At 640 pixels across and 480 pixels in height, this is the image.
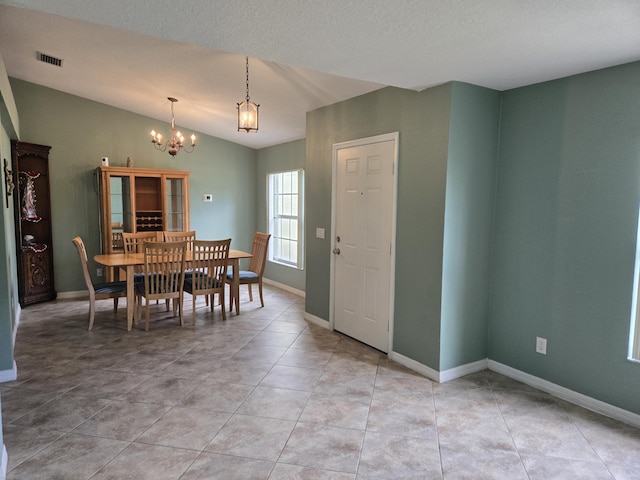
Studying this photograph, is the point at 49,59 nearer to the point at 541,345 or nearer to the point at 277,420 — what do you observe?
the point at 277,420

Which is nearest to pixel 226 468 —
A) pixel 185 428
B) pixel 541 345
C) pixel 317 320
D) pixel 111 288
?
pixel 185 428

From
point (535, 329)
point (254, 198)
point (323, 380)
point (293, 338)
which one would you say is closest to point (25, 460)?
point (323, 380)

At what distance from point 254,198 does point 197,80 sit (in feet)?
10.7

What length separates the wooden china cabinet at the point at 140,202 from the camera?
5652mm

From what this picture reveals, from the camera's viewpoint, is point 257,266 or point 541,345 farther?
point 257,266

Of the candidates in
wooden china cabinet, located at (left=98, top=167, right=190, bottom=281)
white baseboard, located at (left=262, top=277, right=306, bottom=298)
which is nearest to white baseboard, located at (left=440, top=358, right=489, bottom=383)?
white baseboard, located at (left=262, top=277, right=306, bottom=298)

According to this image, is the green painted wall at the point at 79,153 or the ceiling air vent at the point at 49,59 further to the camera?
the green painted wall at the point at 79,153

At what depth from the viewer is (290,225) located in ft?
21.4

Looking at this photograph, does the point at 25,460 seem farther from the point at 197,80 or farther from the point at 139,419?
the point at 197,80

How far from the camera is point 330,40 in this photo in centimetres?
218

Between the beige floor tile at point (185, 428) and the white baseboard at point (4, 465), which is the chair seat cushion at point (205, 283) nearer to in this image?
the beige floor tile at point (185, 428)

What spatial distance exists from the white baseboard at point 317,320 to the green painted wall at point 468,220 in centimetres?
158

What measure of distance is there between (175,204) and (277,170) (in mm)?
1692

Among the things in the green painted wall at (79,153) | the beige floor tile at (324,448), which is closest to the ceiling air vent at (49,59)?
the green painted wall at (79,153)
